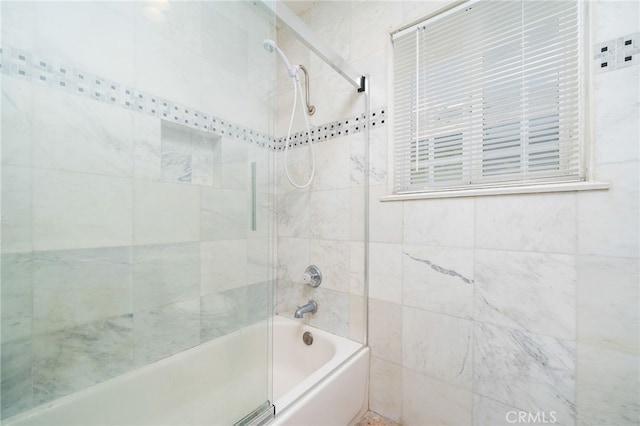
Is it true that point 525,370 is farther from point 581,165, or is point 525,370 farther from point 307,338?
point 307,338

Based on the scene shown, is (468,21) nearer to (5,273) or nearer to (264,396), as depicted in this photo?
(264,396)

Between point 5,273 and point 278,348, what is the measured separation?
1309 mm

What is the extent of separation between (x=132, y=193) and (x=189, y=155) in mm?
290

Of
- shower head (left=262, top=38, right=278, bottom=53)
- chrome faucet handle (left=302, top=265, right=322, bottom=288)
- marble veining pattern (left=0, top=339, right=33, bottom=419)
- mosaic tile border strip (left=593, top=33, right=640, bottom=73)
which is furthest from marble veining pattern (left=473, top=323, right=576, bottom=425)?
marble veining pattern (left=0, top=339, right=33, bottom=419)

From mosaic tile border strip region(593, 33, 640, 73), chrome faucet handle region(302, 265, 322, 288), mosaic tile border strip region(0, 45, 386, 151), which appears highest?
mosaic tile border strip region(593, 33, 640, 73)

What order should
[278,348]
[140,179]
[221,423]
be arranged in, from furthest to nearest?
[278,348] → [140,179] → [221,423]

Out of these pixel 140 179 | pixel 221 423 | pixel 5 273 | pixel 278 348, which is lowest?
pixel 278 348

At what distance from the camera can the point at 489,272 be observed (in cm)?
103

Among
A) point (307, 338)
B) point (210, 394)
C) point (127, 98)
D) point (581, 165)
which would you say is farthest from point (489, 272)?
point (127, 98)

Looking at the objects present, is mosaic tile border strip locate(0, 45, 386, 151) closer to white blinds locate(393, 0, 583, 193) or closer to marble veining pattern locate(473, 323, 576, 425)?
white blinds locate(393, 0, 583, 193)

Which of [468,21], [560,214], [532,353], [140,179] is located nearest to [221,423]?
[140,179]

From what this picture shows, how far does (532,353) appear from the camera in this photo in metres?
0.95

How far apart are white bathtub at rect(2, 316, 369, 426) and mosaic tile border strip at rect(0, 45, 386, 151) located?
0.92 m

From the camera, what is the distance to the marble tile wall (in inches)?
32.3
